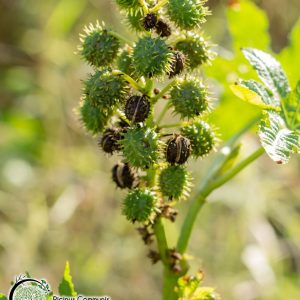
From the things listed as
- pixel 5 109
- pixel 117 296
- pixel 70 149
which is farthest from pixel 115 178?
pixel 5 109

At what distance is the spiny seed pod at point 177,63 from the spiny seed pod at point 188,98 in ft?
0.14

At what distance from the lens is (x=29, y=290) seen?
7.11 ft

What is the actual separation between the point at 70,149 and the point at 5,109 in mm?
1120

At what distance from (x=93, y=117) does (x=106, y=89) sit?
0.19m

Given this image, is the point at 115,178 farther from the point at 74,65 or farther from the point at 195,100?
the point at 74,65

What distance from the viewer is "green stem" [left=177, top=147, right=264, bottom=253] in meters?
2.32

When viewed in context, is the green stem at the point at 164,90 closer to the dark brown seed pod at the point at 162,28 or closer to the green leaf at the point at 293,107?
the dark brown seed pod at the point at 162,28

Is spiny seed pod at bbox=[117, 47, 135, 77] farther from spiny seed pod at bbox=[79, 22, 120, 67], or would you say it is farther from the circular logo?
the circular logo

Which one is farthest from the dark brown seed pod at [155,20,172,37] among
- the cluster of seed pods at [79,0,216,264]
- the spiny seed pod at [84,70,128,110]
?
the spiny seed pod at [84,70,128,110]

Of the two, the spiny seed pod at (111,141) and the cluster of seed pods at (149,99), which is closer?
the cluster of seed pods at (149,99)

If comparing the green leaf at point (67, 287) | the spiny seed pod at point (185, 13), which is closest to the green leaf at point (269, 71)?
the spiny seed pod at point (185, 13)

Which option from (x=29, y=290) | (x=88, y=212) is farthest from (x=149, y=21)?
(x=88, y=212)

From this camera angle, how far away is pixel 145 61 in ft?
6.63

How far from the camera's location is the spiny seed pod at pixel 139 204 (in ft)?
6.93
